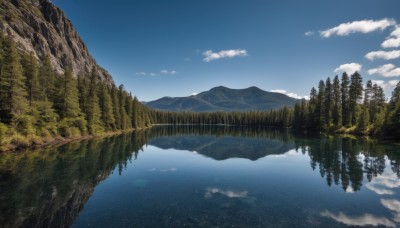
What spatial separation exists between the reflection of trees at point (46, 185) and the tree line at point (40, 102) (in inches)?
286

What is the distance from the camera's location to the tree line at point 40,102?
35.8 meters

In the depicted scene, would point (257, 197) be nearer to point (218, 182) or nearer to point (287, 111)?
point (218, 182)

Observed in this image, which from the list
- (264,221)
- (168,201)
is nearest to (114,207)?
(168,201)

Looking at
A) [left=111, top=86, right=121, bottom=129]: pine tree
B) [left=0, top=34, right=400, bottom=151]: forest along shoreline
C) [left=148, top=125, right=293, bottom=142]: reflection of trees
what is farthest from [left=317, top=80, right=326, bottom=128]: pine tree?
[left=111, top=86, right=121, bottom=129]: pine tree

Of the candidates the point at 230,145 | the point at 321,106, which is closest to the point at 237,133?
the point at 321,106

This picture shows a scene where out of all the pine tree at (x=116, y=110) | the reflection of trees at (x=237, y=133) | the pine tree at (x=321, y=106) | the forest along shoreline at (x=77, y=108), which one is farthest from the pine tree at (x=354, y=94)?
the pine tree at (x=116, y=110)

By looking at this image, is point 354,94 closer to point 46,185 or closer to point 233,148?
point 233,148

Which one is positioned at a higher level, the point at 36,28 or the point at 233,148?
the point at 36,28

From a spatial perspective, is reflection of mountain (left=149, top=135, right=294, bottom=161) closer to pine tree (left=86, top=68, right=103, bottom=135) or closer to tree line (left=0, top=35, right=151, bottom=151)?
pine tree (left=86, top=68, right=103, bottom=135)

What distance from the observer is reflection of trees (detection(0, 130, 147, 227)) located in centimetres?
1332

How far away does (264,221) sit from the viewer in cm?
1322

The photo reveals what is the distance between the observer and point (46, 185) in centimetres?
1948

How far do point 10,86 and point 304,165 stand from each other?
5034 cm

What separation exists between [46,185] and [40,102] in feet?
104
